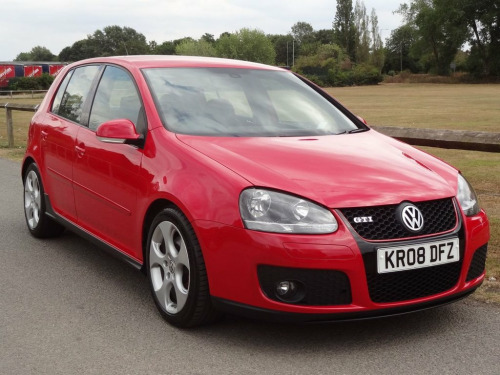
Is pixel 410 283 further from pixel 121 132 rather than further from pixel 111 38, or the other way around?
pixel 111 38

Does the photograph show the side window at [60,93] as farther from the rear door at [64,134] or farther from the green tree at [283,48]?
the green tree at [283,48]

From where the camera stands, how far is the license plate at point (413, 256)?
351 centimetres

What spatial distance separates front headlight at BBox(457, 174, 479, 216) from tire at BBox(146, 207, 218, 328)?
1410mm

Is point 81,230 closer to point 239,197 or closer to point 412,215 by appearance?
point 239,197

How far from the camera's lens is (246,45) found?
132 meters

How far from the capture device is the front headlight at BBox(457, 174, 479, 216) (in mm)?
3943

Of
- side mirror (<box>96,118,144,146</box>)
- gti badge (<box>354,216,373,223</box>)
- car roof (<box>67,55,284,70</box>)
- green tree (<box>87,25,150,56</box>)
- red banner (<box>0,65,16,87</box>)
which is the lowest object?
red banner (<box>0,65,16,87</box>)

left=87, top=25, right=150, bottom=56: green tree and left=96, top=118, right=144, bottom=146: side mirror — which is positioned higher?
left=87, top=25, right=150, bottom=56: green tree

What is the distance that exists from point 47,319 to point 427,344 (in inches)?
82.8

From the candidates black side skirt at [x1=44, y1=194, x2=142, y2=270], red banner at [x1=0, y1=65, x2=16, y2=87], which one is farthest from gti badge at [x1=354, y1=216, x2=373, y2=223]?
red banner at [x1=0, y1=65, x2=16, y2=87]

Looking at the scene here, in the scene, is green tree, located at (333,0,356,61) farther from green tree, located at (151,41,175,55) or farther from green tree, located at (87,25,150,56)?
green tree, located at (87,25,150,56)

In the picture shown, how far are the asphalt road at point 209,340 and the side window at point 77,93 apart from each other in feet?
4.55

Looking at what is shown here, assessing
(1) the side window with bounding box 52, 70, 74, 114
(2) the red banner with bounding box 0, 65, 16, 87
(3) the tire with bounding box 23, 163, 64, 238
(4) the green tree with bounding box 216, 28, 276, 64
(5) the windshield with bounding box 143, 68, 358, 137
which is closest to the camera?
(5) the windshield with bounding box 143, 68, 358, 137

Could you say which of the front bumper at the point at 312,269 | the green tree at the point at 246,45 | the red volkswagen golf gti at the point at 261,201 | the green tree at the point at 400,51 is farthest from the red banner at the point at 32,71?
the front bumper at the point at 312,269
